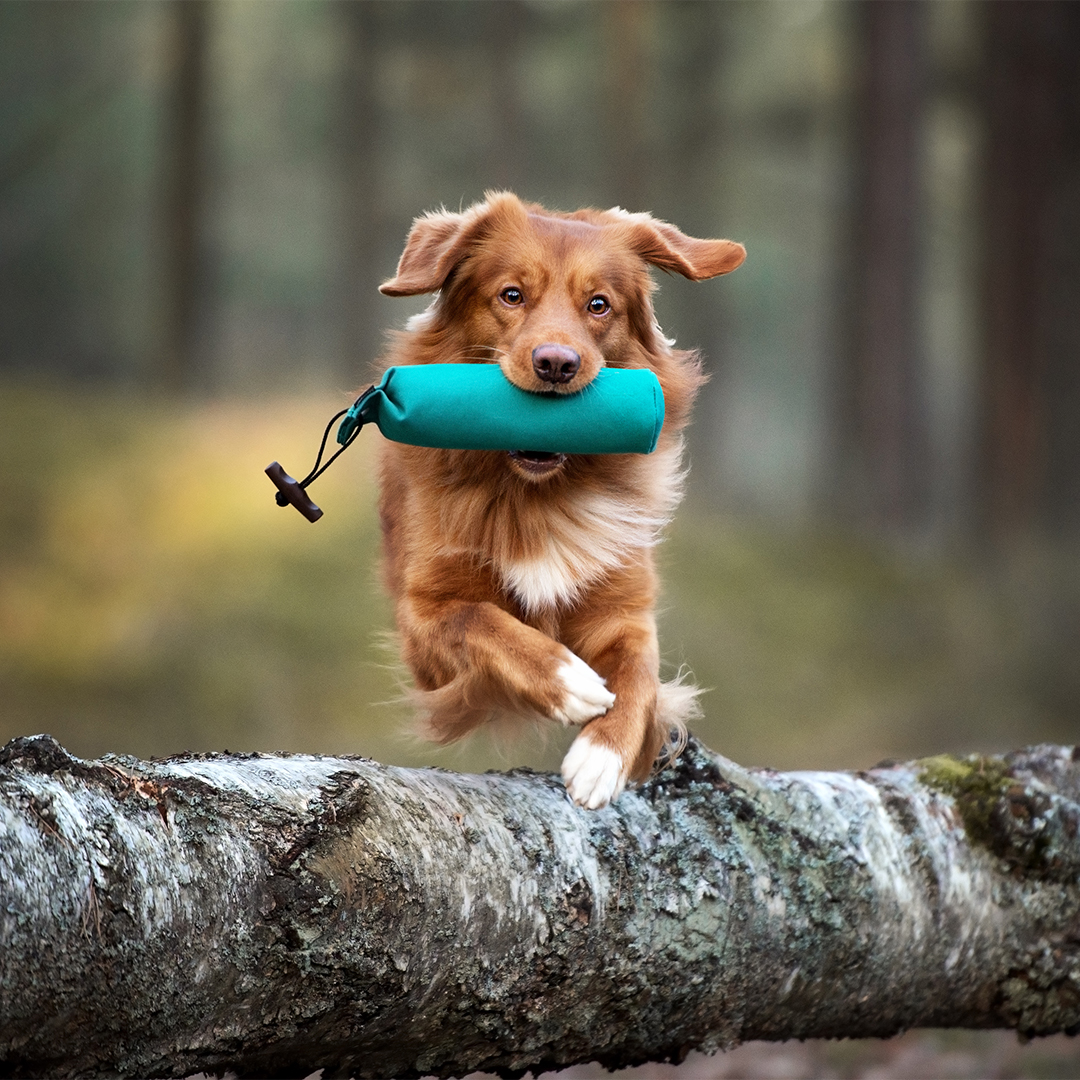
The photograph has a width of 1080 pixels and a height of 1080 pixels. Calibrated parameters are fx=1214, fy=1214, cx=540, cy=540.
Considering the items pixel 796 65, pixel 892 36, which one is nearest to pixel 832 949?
pixel 892 36

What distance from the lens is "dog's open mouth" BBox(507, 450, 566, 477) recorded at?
125 inches

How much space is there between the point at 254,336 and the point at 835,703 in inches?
281

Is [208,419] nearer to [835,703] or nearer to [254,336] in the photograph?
[254,336]

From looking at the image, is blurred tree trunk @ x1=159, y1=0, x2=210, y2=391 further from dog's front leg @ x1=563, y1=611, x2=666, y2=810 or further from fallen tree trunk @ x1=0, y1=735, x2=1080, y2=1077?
fallen tree trunk @ x1=0, y1=735, x2=1080, y2=1077

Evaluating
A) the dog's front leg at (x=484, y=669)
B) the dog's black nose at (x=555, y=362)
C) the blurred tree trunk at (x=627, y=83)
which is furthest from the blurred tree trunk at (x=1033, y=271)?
the dog's black nose at (x=555, y=362)

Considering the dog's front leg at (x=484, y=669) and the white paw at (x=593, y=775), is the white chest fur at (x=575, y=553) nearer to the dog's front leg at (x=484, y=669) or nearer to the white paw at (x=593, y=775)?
the dog's front leg at (x=484, y=669)

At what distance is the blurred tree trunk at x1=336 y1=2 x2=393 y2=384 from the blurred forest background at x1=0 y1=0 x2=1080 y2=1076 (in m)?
0.04

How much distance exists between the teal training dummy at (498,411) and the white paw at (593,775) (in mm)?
755

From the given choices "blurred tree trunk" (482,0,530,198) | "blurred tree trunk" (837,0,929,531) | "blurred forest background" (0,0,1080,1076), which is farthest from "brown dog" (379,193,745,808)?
"blurred tree trunk" (482,0,530,198)

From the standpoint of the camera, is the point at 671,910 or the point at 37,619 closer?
the point at 671,910

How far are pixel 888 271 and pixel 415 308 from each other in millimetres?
4651

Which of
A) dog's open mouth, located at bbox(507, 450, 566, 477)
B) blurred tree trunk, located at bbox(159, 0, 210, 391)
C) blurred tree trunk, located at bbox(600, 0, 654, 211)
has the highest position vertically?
blurred tree trunk, located at bbox(600, 0, 654, 211)

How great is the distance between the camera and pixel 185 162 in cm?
1091

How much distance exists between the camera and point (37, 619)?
8266mm
